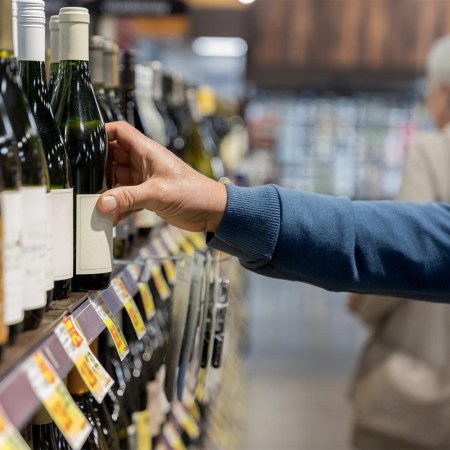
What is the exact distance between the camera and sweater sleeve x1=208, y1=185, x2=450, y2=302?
1.71 meters

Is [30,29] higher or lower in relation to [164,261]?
higher

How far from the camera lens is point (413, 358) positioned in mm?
3418

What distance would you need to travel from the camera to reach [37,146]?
122 cm

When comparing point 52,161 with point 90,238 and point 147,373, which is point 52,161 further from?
point 147,373

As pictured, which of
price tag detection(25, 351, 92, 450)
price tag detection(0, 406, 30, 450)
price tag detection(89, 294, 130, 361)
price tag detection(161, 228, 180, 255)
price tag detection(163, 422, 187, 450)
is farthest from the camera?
price tag detection(163, 422, 187, 450)

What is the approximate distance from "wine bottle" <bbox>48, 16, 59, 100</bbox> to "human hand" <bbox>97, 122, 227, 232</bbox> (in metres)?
0.12

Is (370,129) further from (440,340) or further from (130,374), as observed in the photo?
(130,374)

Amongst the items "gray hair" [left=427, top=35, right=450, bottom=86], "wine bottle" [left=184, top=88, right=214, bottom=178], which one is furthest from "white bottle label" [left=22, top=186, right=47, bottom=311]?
"gray hair" [left=427, top=35, right=450, bottom=86]

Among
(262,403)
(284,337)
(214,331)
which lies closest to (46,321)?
(214,331)

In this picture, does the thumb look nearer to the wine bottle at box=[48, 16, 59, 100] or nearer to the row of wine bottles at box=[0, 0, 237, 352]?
the row of wine bottles at box=[0, 0, 237, 352]

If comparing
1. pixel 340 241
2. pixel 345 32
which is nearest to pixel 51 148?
pixel 340 241

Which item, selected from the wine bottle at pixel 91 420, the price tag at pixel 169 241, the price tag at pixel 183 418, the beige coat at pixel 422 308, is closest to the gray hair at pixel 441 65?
the beige coat at pixel 422 308

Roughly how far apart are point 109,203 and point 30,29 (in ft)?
0.98

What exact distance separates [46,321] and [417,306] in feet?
7.90
